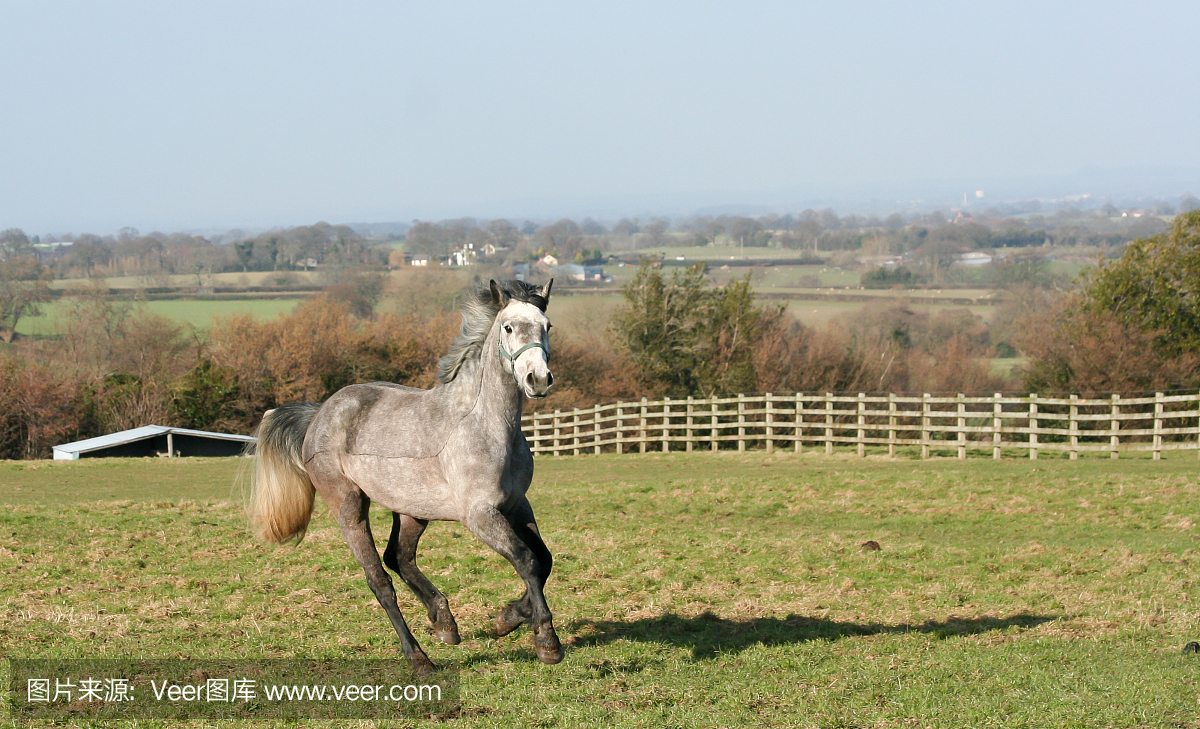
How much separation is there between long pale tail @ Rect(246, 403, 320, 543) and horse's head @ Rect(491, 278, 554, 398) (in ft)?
5.52

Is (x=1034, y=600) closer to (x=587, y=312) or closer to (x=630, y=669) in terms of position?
(x=630, y=669)

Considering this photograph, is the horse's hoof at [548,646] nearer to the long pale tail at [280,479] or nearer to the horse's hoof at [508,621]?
the horse's hoof at [508,621]

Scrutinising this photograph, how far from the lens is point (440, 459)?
5.35 m

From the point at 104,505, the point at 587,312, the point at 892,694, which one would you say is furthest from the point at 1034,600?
the point at 587,312

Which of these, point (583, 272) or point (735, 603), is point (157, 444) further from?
point (583, 272)

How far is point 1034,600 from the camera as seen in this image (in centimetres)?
776

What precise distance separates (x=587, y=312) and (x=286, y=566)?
47.2m

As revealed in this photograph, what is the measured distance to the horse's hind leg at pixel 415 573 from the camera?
5.71 metres

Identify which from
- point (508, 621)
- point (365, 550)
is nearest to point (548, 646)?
point (508, 621)

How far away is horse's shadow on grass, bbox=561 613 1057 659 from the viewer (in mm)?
6262

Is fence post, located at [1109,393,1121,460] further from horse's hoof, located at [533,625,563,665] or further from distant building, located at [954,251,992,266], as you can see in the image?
distant building, located at [954,251,992,266]

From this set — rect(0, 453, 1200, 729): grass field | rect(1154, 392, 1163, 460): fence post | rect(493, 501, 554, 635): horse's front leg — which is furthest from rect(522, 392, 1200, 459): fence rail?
rect(493, 501, 554, 635): horse's front leg

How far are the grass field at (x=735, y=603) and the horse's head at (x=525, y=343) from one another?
163 centimetres

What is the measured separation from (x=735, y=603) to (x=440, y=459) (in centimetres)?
319
